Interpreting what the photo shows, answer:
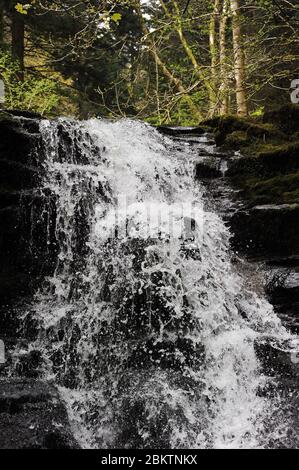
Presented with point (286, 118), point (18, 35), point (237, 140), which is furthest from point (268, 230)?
point (18, 35)

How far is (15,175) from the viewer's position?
5930mm

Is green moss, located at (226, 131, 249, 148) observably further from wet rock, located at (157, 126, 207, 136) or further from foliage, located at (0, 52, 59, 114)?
foliage, located at (0, 52, 59, 114)

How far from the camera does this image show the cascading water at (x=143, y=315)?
4.00m

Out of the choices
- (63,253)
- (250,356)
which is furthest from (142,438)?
(63,253)

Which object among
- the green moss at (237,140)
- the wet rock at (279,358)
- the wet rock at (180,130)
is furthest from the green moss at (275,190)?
the wet rock at (279,358)

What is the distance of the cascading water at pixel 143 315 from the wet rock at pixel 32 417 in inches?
7.1

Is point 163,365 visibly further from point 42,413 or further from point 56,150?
point 56,150

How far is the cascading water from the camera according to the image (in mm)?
4004

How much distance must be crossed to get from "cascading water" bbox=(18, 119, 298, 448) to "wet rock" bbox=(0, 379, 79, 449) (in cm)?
18
